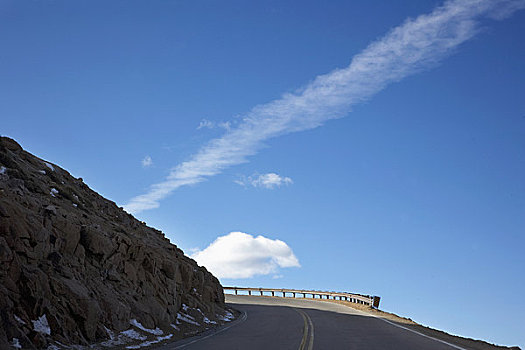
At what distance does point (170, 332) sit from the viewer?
2203 centimetres

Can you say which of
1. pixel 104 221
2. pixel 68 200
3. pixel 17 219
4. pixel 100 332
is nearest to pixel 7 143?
pixel 68 200

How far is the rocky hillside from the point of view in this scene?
1528 cm

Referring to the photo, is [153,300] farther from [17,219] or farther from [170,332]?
Result: [17,219]

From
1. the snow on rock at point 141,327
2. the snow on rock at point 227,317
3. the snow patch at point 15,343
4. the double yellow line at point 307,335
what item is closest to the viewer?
the snow patch at point 15,343

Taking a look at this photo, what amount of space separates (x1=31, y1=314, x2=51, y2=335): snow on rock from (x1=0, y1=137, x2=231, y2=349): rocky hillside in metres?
0.03

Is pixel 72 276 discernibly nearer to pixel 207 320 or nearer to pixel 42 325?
pixel 42 325

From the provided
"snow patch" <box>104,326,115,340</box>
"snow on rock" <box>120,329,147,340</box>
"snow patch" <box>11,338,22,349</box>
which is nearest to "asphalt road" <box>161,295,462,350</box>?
"snow on rock" <box>120,329,147,340</box>

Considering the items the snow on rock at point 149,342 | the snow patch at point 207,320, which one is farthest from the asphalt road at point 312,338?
the snow patch at point 207,320

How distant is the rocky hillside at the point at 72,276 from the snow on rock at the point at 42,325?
3cm

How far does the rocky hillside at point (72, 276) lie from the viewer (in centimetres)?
1528

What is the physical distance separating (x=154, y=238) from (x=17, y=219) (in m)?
17.5

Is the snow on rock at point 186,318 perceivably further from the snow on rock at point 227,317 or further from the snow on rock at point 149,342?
the snow on rock at point 227,317

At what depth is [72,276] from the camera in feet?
59.4

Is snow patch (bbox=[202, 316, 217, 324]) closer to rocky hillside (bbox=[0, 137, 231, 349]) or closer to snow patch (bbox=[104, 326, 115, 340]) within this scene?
rocky hillside (bbox=[0, 137, 231, 349])
